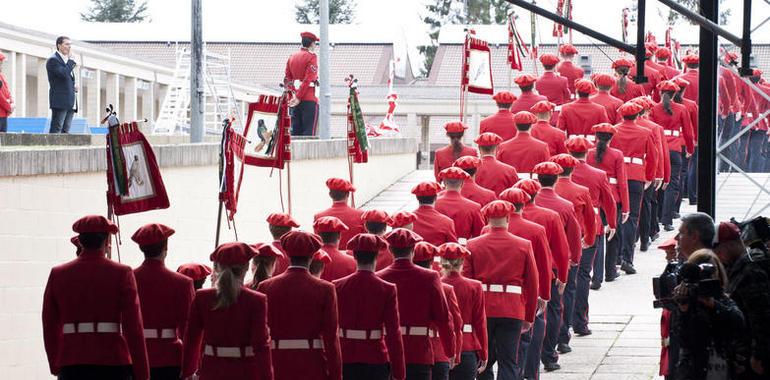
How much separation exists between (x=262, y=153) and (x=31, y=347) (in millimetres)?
2870

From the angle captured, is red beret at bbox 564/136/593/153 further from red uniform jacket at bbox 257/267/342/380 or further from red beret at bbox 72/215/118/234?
red beret at bbox 72/215/118/234

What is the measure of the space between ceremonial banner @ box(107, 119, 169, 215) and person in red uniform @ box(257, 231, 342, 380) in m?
2.62

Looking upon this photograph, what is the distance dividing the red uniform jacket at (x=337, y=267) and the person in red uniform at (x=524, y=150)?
5725 mm

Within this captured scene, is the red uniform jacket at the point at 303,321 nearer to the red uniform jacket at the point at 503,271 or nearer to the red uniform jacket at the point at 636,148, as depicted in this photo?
the red uniform jacket at the point at 503,271

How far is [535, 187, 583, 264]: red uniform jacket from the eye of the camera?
601 inches

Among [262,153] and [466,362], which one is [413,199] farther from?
[466,362]

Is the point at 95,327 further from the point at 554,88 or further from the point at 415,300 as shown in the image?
the point at 554,88

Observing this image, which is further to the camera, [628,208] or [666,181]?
[666,181]

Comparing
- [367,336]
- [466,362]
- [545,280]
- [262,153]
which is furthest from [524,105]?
[367,336]

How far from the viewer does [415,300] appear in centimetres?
1177

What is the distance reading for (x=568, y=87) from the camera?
77.1 feet

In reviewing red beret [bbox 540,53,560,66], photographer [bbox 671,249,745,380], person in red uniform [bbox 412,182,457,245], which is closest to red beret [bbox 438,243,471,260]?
person in red uniform [bbox 412,182,457,245]

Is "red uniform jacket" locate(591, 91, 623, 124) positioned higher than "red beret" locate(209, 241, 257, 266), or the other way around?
"red uniform jacket" locate(591, 91, 623, 124)

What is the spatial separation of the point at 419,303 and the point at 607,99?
9.66 m
